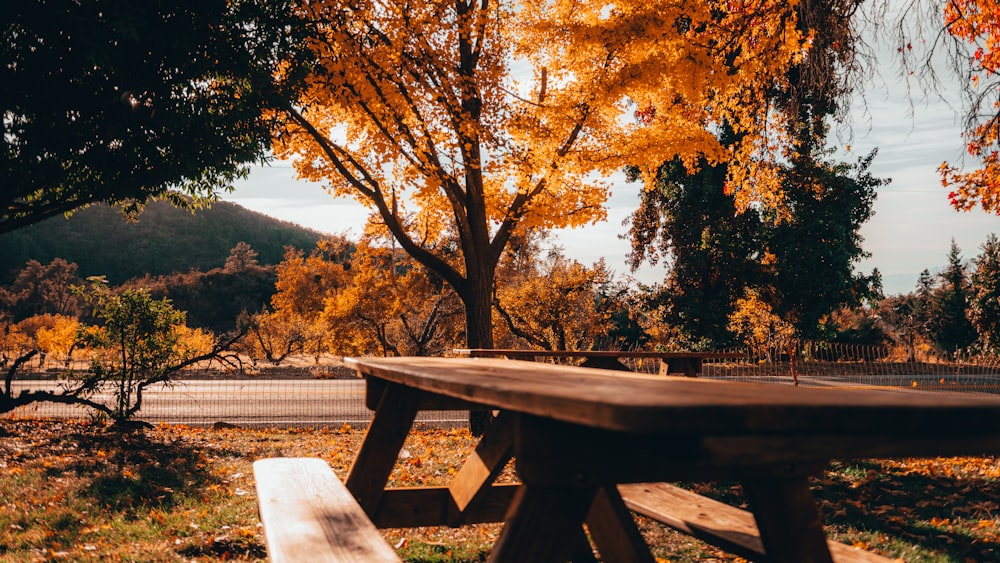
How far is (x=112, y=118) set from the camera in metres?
9.16

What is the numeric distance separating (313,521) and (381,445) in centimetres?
86

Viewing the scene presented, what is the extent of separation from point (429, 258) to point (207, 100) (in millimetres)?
4066

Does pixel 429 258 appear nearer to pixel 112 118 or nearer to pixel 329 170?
pixel 329 170

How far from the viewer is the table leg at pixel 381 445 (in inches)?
126

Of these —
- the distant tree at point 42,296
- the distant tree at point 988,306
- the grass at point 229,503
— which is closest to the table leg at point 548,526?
the grass at point 229,503

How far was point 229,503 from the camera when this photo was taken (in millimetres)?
6121

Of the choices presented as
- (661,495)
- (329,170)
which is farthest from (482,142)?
(661,495)

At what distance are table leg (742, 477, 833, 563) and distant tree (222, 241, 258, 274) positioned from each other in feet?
278

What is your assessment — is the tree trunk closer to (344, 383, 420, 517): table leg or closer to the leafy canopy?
the leafy canopy

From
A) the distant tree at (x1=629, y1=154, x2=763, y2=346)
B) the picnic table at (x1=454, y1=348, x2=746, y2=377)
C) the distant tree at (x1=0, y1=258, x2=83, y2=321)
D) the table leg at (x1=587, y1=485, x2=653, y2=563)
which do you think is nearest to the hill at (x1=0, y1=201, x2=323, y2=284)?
the distant tree at (x1=0, y1=258, x2=83, y2=321)

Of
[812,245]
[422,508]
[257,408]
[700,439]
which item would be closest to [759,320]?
[812,245]

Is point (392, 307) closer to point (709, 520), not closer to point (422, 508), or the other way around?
point (422, 508)

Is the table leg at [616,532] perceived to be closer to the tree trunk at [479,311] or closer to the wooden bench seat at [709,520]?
the wooden bench seat at [709,520]

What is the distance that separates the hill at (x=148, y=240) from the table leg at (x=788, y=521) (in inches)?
3886
